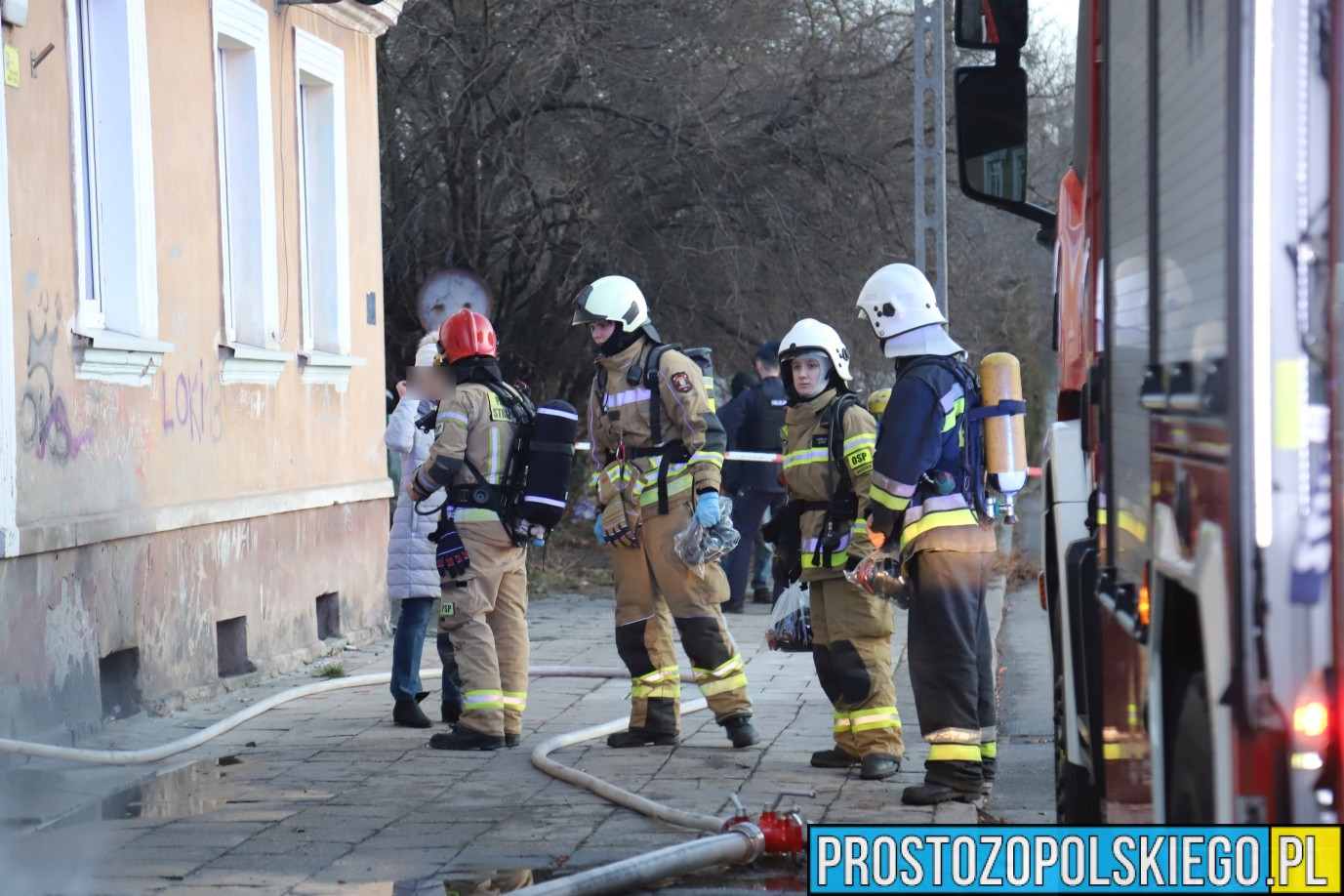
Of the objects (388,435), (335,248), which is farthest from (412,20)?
(388,435)

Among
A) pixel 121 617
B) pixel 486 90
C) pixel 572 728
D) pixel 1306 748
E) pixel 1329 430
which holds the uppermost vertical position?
pixel 486 90

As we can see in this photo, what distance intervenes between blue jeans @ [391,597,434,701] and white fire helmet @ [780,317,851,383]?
7.41 ft

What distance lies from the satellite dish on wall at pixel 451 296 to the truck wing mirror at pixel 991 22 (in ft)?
29.7

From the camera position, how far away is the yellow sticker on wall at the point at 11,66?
24.7ft

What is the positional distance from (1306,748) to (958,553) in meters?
4.20

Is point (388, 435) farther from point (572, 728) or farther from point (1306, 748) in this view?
point (1306, 748)

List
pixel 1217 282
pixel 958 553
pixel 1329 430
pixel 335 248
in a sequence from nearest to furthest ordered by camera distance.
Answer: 1. pixel 1329 430
2. pixel 1217 282
3. pixel 958 553
4. pixel 335 248

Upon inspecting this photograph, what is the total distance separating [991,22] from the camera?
Result: 5672 millimetres

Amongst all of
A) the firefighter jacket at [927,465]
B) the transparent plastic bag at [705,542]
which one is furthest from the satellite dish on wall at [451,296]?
the firefighter jacket at [927,465]

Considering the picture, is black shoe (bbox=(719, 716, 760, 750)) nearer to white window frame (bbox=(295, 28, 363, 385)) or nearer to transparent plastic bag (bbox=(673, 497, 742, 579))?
transparent plastic bag (bbox=(673, 497, 742, 579))

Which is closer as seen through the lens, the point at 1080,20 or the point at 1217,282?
the point at 1217,282

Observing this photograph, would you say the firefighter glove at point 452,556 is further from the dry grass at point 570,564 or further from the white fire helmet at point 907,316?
the dry grass at point 570,564

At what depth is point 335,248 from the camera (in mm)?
12070

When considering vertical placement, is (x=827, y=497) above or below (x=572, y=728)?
above
